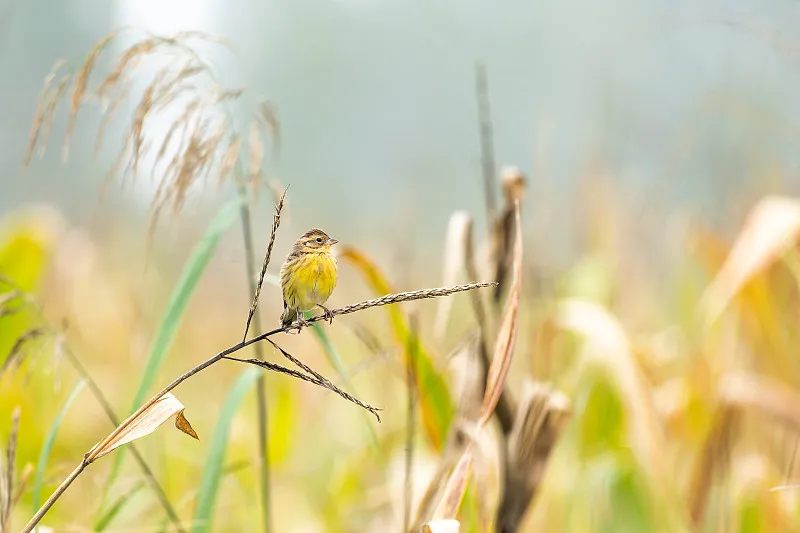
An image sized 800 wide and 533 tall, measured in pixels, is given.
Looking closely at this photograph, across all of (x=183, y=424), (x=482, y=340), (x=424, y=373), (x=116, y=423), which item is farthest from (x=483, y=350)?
(x=183, y=424)

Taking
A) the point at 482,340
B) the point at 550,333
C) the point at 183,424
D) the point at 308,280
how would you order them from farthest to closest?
1. the point at 550,333
2. the point at 482,340
3. the point at 308,280
4. the point at 183,424

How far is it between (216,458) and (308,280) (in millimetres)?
433

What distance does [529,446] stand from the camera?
144cm

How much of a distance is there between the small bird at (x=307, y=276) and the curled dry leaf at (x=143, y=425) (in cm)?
21

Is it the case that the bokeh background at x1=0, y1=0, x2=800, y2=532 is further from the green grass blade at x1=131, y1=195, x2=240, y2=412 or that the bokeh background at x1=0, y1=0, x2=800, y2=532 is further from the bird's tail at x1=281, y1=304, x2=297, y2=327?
the bird's tail at x1=281, y1=304, x2=297, y2=327

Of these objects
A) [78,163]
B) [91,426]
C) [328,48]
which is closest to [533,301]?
[91,426]

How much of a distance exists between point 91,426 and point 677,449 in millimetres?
2168

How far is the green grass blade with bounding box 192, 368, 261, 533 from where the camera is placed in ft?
3.92

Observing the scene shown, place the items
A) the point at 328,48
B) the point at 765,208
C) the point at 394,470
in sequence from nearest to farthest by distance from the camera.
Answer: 1. the point at 765,208
2. the point at 394,470
3. the point at 328,48

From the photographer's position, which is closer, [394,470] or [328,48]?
[394,470]

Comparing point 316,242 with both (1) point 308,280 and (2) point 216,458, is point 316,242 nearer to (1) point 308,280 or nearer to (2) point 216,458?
(1) point 308,280

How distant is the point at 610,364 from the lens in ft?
5.44

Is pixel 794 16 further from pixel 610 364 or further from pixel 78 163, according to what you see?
pixel 78 163

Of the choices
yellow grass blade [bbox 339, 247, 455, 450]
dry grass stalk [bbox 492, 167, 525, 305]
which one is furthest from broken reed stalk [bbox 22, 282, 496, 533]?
dry grass stalk [bbox 492, 167, 525, 305]
